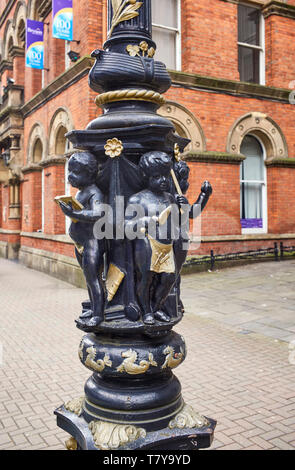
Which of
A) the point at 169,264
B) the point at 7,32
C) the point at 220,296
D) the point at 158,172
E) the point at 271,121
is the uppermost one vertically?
the point at 7,32

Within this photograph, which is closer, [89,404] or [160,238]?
[160,238]

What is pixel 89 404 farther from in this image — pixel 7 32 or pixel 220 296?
pixel 7 32

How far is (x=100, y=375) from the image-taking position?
2430 mm

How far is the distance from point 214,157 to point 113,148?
35.5 feet

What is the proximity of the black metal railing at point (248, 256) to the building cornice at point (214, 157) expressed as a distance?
2703 millimetres

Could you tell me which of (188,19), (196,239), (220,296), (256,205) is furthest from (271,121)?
(220,296)

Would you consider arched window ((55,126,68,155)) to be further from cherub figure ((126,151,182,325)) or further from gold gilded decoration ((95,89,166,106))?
cherub figure ((126,151,182,325))

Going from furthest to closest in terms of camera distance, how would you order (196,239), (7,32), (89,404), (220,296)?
(7,32)
(196,239)
(220,296)
(89,404)

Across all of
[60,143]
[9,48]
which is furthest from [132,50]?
[9,48]

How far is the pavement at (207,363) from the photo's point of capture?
385cm

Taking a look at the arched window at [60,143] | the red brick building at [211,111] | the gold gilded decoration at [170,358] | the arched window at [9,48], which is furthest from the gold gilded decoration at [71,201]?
the arched window at [9,48]

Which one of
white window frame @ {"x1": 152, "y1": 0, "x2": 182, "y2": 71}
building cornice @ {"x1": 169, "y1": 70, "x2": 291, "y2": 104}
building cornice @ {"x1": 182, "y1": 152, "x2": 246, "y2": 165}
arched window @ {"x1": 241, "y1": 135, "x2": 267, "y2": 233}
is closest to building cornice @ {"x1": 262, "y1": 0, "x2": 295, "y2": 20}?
building cornice @ {"x1": 169, "y1": 70, "x2": 291, "y2": 104}

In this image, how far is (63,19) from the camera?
11.4m
